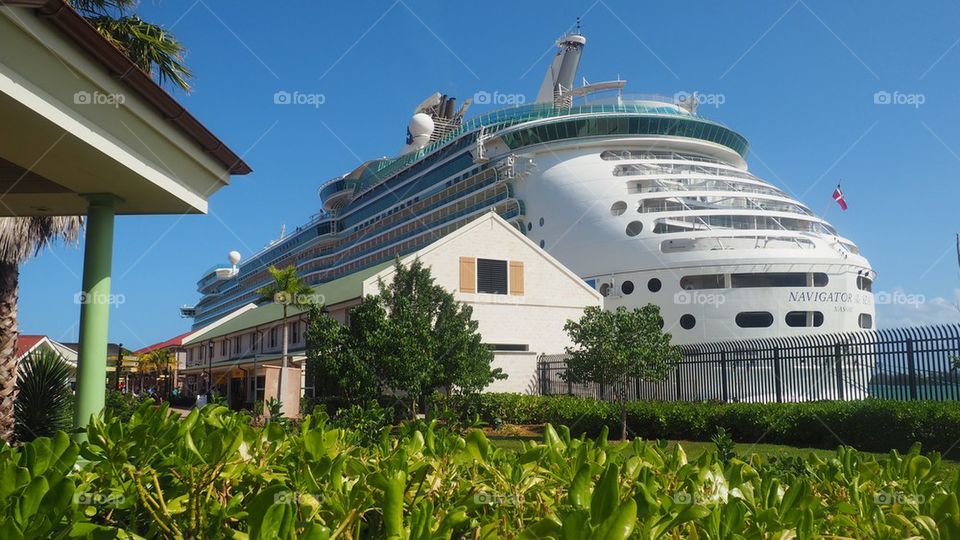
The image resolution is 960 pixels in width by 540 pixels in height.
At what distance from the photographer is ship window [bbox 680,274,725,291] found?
33281 mm

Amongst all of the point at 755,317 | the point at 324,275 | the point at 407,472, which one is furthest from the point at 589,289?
the point at 324,275

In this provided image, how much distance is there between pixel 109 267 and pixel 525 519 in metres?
6.17

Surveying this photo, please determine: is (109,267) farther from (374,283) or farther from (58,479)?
(374,283)

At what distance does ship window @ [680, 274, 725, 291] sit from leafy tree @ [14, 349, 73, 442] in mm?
27008

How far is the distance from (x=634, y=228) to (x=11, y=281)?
29.2m

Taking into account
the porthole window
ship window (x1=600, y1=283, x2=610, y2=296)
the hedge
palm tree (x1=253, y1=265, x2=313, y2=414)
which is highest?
the porthole window

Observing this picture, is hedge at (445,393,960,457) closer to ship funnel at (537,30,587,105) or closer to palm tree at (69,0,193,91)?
palm tree at (69,0,193,91)

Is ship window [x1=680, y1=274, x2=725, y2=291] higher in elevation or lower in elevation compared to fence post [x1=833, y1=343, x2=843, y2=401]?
higher

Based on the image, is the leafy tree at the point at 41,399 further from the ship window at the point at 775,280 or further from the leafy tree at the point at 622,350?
the ship window at the point at 775,280

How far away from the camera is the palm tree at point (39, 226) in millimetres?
10469

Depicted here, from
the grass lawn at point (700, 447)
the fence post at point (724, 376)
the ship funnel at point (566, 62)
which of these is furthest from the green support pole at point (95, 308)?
the ship funnel at point (566, 62)

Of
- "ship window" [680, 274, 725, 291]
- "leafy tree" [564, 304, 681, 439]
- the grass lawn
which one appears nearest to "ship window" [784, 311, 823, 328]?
"ship window" [680, 274, 725, 291]

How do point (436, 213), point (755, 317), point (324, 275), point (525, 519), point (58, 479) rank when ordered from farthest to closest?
point (324, 275) < point (436, 213) < point (755, 317) < point (525, 519) < point (58, 479)

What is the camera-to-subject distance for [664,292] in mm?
34000
